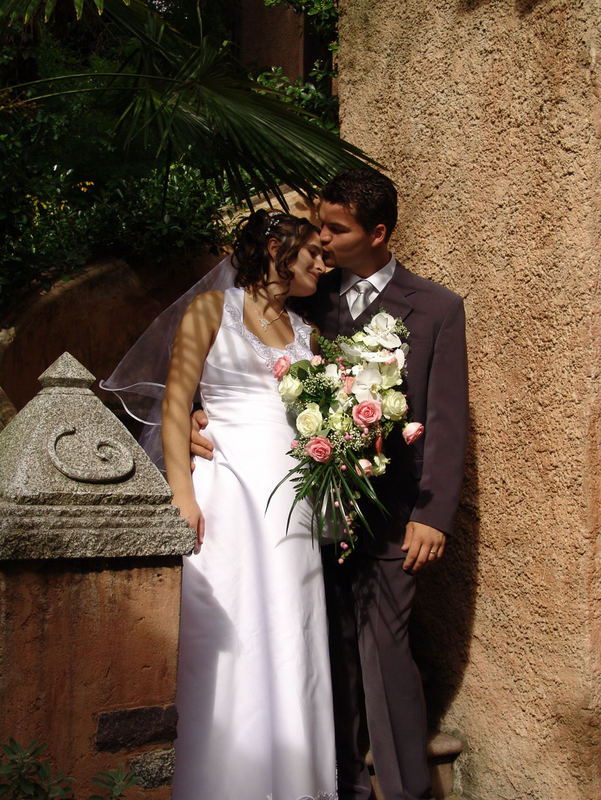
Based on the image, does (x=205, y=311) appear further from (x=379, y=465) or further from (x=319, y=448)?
(x=379, y=465)

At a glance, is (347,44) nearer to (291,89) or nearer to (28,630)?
(291,89)

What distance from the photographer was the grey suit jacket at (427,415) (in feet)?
9.78

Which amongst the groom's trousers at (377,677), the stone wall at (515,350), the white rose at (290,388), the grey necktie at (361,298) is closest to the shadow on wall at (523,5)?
the stone wall at (515,350)

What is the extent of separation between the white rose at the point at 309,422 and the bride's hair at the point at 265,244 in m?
0.66

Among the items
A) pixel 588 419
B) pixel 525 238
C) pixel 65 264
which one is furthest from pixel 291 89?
pixel 588 419

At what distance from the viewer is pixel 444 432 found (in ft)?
9.82

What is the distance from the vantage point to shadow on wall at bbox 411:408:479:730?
3.40m

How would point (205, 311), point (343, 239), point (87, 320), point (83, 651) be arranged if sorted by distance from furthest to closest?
1. point (87, 320)
2. point (343, 239)
3. point (205, 311)
4. point (83, 651)

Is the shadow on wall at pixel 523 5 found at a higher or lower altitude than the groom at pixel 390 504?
higher

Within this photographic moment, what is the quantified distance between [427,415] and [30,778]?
68.5 inches

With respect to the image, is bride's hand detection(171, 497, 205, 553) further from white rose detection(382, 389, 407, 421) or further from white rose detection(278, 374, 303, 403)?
white rose detection(382, 389, 407, 421)

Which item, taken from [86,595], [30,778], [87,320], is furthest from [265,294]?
[30,778]

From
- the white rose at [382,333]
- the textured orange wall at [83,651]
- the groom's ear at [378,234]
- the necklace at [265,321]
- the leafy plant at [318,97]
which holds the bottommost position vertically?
the textured orange wall at [83,651]

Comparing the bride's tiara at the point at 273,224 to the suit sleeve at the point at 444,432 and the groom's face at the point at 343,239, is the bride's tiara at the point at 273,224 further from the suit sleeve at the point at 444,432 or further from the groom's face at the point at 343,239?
the suit sleeve at the point at 444,432
